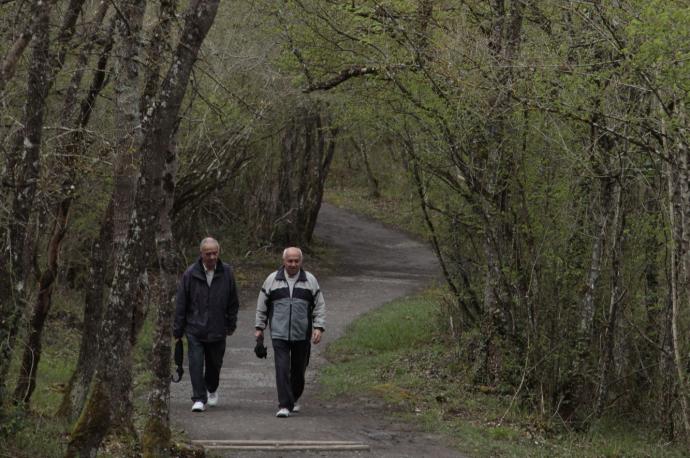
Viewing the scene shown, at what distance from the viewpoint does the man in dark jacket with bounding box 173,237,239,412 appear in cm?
1132

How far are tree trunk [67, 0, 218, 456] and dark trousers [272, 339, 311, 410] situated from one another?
3.51m

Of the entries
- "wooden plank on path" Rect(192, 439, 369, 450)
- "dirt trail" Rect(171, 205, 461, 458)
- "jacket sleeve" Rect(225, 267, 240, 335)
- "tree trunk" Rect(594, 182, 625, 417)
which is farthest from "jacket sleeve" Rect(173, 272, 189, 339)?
"tree trunk" Rect(594, 182, 625, 417)

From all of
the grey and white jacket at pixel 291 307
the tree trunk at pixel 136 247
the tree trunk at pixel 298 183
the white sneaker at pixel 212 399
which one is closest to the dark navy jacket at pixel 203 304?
the grey and white jacket at pixel 291 307

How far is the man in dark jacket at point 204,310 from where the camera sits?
11.3 metres

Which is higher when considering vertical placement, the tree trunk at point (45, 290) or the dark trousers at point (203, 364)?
the tree trunk at point (45, 290)

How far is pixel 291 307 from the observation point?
11320 millimetres

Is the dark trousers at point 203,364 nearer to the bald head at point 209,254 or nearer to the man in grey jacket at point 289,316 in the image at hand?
the man in grey jacket at point 289,316

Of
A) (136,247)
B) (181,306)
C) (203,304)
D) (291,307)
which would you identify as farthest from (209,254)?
(136,247)

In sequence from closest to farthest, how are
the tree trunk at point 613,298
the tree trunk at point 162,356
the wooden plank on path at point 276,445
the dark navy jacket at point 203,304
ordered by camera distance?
1. the tree trunk at point 162,356
2. the wooden plank on path at point 276,445
3. the dark navy jacket at point 203,304
4. the tree trunk at point 613,298

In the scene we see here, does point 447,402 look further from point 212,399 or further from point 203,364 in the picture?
point 203,364

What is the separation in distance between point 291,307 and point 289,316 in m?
0.10

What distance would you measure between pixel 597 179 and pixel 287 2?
17.3 feet

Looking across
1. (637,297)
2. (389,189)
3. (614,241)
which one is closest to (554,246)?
(614,241)

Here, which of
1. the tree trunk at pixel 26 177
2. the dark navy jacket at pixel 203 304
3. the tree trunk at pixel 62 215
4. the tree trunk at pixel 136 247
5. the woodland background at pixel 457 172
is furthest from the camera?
the dark navy jacket at pixel 203 304
